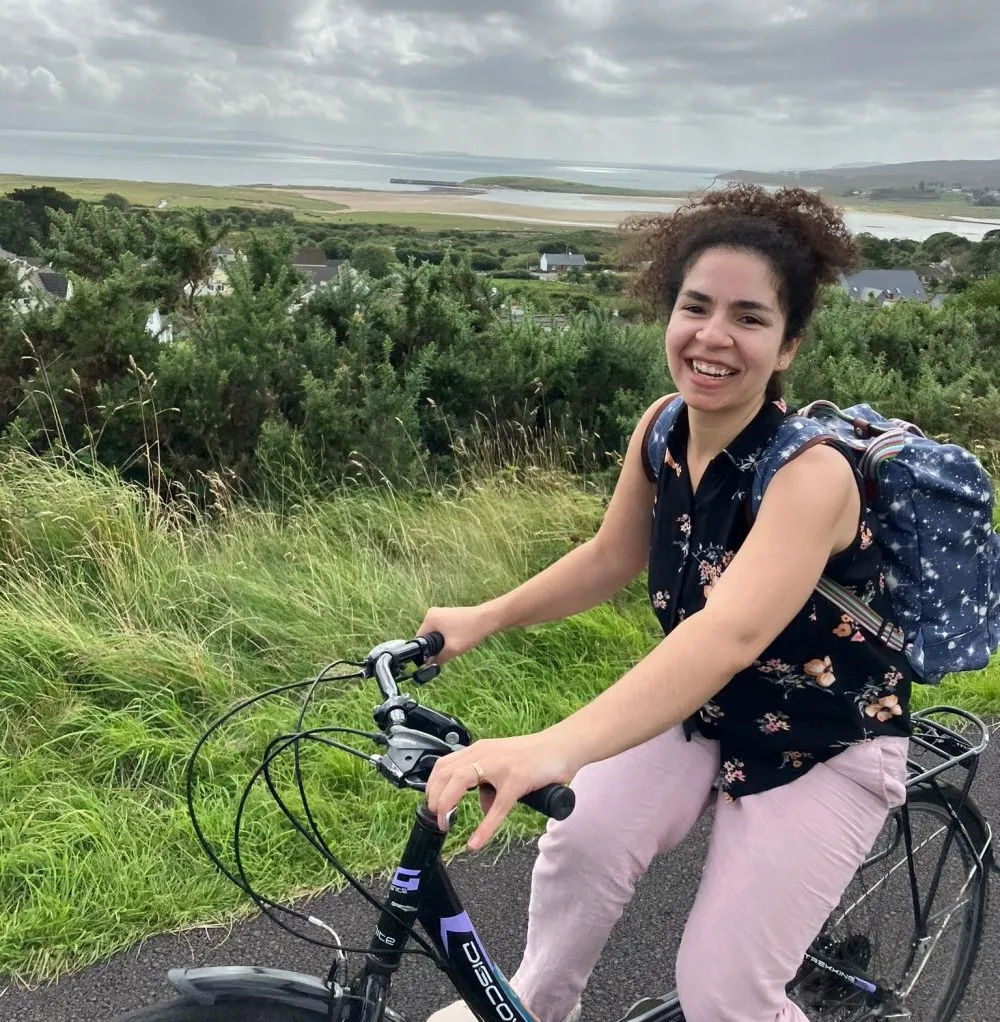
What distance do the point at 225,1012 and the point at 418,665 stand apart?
68 centimetres

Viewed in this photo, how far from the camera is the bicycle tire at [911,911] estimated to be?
2188 millimetres

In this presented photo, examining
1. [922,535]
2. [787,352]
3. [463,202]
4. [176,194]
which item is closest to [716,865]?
[922,535]

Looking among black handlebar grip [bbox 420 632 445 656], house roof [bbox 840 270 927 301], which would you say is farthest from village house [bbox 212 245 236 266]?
house roof [bbox 840 270 927 301]

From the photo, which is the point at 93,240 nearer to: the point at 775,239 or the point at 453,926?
the point at 775,239

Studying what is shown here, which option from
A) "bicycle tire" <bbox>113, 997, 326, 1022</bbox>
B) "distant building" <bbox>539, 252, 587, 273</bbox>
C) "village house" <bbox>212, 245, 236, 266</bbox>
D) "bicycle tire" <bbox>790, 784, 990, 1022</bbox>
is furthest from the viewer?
"distant building" <bbox>539, 252, 587, 273</bbox>

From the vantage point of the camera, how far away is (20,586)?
432 cm

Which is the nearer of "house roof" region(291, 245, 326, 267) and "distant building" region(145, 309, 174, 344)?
"distant building" region(145, 309, 174, 344)

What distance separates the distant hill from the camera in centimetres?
218

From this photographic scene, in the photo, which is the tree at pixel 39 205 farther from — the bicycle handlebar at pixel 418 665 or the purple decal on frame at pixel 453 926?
the purple decal on frame at pixel 453 926

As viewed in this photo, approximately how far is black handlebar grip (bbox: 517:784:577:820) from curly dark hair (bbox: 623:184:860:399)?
0.97m

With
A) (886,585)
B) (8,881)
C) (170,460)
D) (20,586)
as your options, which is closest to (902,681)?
(886,585)

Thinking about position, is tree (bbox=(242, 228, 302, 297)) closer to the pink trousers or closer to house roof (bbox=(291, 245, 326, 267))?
house roof (bbox=(291, 245, 326, 267))

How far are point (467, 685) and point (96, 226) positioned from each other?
6.61 meters

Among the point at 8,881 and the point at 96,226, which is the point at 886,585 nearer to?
the point at 8,881
